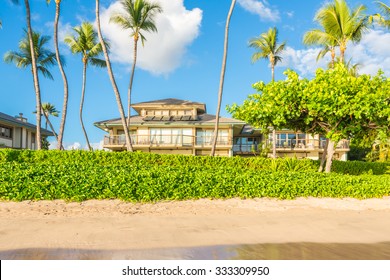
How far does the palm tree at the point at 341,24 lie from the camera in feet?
77.3

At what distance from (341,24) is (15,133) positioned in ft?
110

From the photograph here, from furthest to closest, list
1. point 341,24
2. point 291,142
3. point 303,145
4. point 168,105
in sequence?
point 291,142, point 168,105, point 303,145, point 341,24

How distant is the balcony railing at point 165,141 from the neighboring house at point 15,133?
10186mm

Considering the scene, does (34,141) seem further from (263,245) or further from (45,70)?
(263,245)

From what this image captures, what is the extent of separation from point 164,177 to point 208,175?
5.48 feet

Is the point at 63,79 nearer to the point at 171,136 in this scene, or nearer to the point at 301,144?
the point at 171,136

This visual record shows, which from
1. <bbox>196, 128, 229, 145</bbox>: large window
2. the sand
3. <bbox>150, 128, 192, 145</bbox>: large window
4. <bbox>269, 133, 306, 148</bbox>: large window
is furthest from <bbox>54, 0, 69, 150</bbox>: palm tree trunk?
<bbox>269, 133, 306, 148</bbox>: large window

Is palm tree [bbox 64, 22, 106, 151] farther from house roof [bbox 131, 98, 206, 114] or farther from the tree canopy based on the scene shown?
the tree canopy

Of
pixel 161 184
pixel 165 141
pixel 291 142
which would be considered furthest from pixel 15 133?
pixel 161 184

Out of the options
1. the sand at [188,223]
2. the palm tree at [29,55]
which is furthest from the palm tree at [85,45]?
the sand at [188,223]

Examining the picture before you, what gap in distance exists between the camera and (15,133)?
35.9 m

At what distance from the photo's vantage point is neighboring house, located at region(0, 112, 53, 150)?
33.3 meters

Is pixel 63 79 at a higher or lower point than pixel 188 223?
higher
